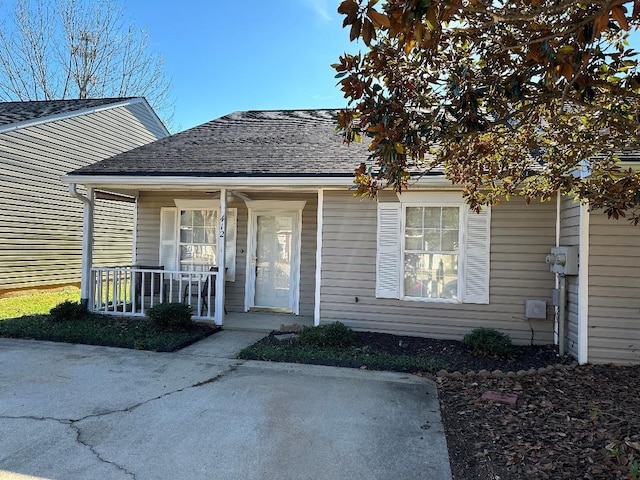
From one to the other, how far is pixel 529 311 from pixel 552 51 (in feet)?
15.7

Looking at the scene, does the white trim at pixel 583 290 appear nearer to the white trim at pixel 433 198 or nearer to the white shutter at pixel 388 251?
the white trim at pixel 433 198

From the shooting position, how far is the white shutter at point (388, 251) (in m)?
6.66

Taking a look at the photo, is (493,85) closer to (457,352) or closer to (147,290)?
(457,352)

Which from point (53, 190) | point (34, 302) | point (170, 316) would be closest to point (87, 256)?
point (170, 316)

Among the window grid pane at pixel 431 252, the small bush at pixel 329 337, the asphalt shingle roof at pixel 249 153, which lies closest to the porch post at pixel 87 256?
the asphalt shingle roof at pixel 249 153

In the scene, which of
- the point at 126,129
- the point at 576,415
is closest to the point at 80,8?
the point at 126,129

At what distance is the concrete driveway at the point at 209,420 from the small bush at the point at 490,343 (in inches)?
47.2

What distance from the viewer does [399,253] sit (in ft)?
21.8

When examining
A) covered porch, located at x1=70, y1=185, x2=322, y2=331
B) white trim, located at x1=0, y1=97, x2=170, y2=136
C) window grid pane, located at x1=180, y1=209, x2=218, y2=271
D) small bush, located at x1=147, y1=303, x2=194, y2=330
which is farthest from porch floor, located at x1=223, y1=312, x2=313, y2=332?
white trim, located at x1=0, y1=97, x2=170, y2=136

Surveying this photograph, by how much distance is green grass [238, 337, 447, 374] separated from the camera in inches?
207

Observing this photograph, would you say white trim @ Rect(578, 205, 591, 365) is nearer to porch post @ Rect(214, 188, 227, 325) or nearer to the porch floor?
the porch floor

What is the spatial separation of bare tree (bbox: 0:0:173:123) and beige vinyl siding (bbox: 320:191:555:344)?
693 inches

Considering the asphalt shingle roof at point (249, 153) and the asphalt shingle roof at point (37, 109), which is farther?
the asphalt shingle roof at point (37, 109)

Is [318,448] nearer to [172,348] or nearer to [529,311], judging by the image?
[172,348]
